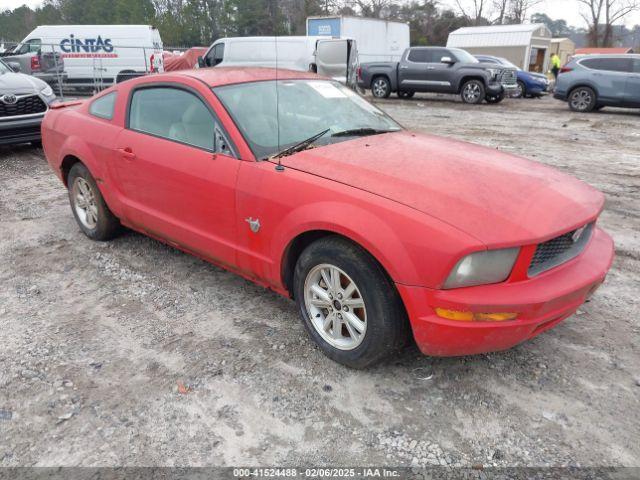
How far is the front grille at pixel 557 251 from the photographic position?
2486 millimetres

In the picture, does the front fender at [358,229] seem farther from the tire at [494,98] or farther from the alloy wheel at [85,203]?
the tire at [494,98]

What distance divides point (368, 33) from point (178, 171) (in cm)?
2191

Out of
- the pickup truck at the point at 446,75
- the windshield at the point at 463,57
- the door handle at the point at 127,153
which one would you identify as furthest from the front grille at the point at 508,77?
the door handle at the point at 127,153

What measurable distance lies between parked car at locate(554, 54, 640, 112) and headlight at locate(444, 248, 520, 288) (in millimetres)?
14334

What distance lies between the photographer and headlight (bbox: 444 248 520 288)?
7.57 ft

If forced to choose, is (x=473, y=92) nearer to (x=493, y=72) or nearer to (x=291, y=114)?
(x=493, y=72)

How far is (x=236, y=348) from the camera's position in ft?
9.98

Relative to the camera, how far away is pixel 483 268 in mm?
2330

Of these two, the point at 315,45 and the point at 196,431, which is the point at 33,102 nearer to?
the point at 196,431

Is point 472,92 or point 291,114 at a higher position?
point 291,114

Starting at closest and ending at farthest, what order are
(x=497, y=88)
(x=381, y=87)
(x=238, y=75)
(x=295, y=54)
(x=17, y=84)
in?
(x=238, y=75)
(x=17, y=84)
(x=295, y=54)
(x=497, y=88)
(x=381, y=87)

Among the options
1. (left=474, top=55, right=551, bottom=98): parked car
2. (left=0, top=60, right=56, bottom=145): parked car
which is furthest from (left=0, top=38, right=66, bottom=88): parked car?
(left=474, top=55, right=551, bottom=98): parked car

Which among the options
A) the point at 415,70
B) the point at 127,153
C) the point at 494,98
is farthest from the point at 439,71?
the point at 127,153

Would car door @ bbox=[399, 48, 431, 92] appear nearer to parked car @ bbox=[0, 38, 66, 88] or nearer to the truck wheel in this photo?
the truck wheel
